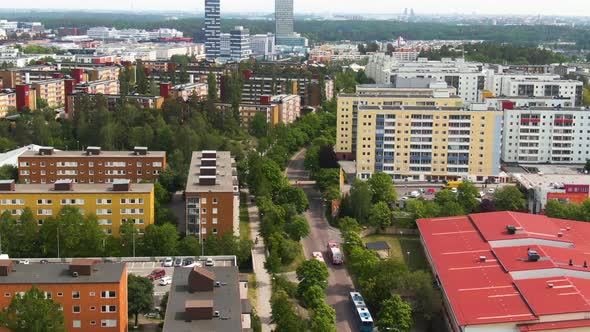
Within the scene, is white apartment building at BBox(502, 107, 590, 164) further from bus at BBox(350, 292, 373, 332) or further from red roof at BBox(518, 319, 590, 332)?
red roof at BBox(518, 319, 590, 332)

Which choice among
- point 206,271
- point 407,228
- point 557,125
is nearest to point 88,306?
point 206,271

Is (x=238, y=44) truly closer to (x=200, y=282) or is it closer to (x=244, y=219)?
(x=244, y=219)

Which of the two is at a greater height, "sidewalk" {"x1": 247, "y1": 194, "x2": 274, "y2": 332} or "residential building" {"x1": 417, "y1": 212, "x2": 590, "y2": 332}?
"residential building" {"x1": 417, "y1": 212, "x2": 590, "y2": 332}

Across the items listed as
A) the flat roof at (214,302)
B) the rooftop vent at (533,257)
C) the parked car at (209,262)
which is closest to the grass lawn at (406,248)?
the rooftop vent at (533,257)

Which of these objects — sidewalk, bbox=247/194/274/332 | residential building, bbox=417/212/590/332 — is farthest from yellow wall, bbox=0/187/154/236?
residential building, bbox=417/212/590/332

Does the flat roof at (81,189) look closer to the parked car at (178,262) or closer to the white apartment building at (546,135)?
the parked car at (178,262)

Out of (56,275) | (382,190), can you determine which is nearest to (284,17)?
(382,190)
